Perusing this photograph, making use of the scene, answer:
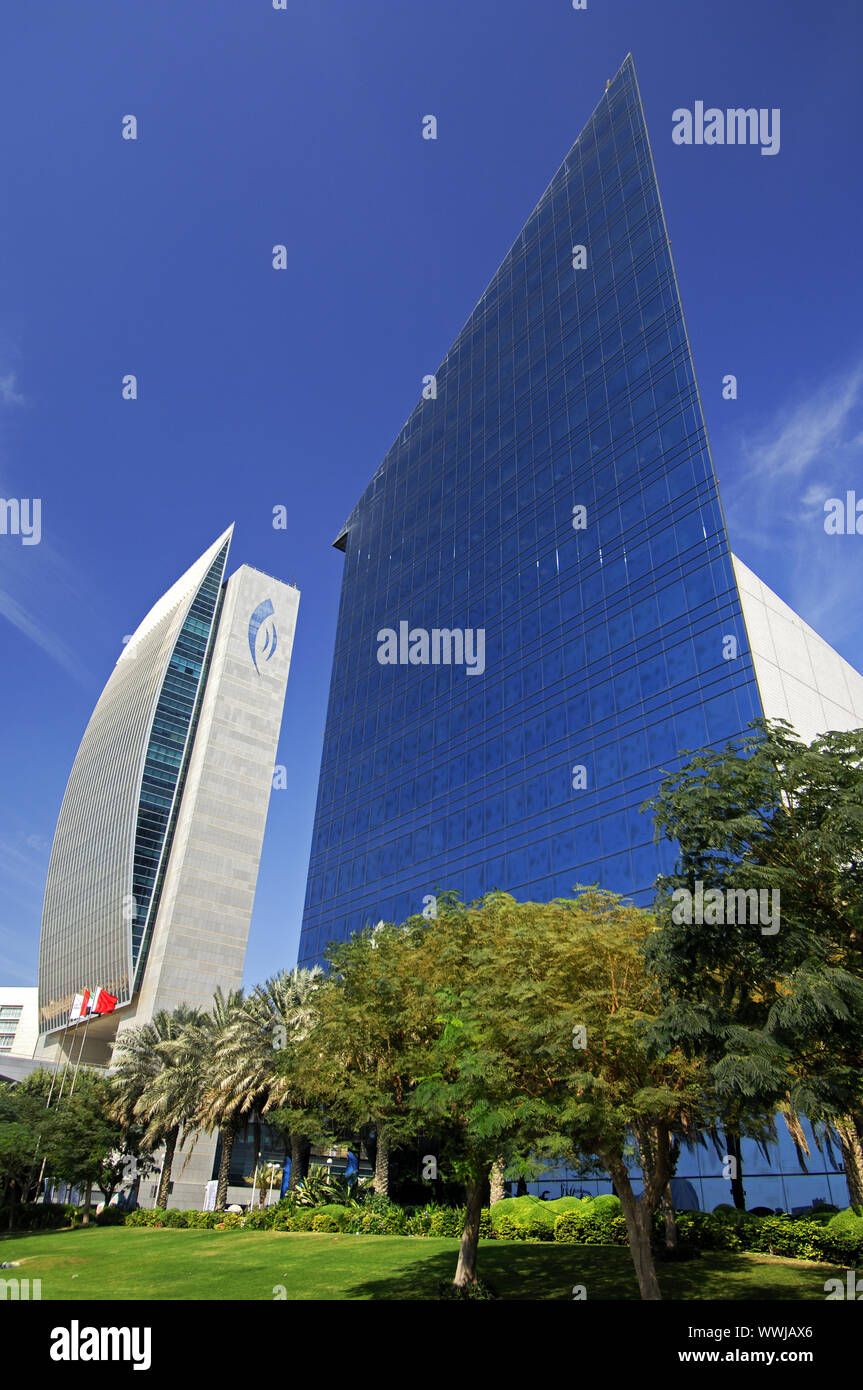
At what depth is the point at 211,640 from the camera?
391ft

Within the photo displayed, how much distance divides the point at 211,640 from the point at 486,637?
6802 cm

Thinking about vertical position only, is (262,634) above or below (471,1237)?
above

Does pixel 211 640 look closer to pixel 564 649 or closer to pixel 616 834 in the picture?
pixel 564 649

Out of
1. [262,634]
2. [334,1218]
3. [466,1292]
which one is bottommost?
[466,1292]

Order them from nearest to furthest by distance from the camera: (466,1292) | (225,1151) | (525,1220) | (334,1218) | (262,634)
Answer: (466,1292), (525,1220), (334,1218), (225,1151), (262,634)

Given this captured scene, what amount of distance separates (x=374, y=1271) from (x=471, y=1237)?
5.14m

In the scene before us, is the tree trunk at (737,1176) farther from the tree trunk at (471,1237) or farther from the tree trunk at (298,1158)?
the tree trunk at (298,1158)

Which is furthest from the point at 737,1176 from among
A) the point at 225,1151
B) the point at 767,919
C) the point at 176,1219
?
the point at 176,1219

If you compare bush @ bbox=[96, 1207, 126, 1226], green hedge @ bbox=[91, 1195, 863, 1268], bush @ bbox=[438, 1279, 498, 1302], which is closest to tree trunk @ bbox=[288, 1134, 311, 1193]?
green hedge @ bbox=[91, 1195, 863, 1268]

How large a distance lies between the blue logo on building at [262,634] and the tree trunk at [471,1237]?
10213cm

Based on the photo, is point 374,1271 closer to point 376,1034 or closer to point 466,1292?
point 466,1292

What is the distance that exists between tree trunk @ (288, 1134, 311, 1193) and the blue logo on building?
81.5m

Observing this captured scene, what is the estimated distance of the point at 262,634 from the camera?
122625 mm
